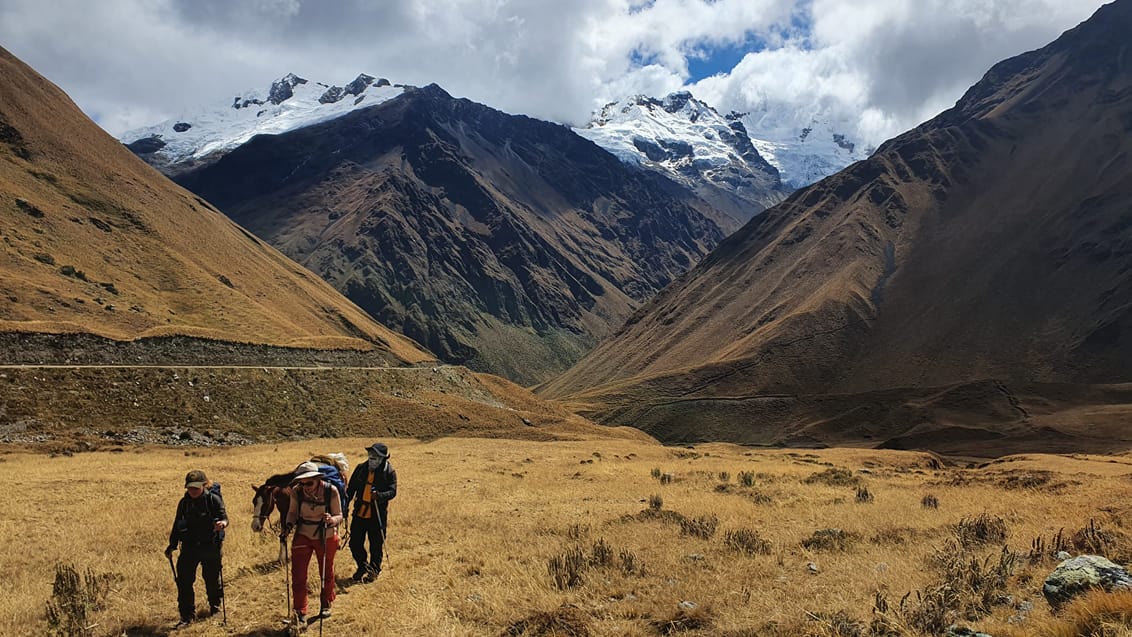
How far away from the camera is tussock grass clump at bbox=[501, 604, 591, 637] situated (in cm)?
874

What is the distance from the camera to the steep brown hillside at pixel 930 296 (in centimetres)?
10669

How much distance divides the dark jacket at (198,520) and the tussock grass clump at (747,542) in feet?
29.4

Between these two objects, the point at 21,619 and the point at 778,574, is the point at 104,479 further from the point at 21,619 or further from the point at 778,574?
the point at 778,574

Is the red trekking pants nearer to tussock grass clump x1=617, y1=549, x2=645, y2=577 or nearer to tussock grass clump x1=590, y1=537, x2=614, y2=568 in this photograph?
tussock grass clump x1=590, y1=537, x2=614, y2=568

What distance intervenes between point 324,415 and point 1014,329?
118 m

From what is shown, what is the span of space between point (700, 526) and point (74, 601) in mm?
11103

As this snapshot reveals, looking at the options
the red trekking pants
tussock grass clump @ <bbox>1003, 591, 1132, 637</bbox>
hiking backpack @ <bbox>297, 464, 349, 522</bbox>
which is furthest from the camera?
hiking backpack @ <bbox>297, 464, 349, 522</bbox>

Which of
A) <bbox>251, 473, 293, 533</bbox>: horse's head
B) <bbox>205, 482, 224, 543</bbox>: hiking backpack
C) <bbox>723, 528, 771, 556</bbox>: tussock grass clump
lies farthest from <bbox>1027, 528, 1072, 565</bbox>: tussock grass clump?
<bbox>205, 482, 224, 543</bbox>: hiking backpack

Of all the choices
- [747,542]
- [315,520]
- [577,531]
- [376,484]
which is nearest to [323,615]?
[315,520]

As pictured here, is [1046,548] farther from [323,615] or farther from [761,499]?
[323,615]

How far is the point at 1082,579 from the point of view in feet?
27.4

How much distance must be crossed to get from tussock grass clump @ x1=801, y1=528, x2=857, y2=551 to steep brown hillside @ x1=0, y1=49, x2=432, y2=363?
49.5 m

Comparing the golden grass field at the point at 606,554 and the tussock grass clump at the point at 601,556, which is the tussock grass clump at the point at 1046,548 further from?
the tussock grass clump at the point at 601,556

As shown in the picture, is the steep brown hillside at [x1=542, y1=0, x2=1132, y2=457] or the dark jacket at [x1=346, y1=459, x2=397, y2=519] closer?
the dark jacket at [x1=346, y1=459, x2=397, y2=519]
